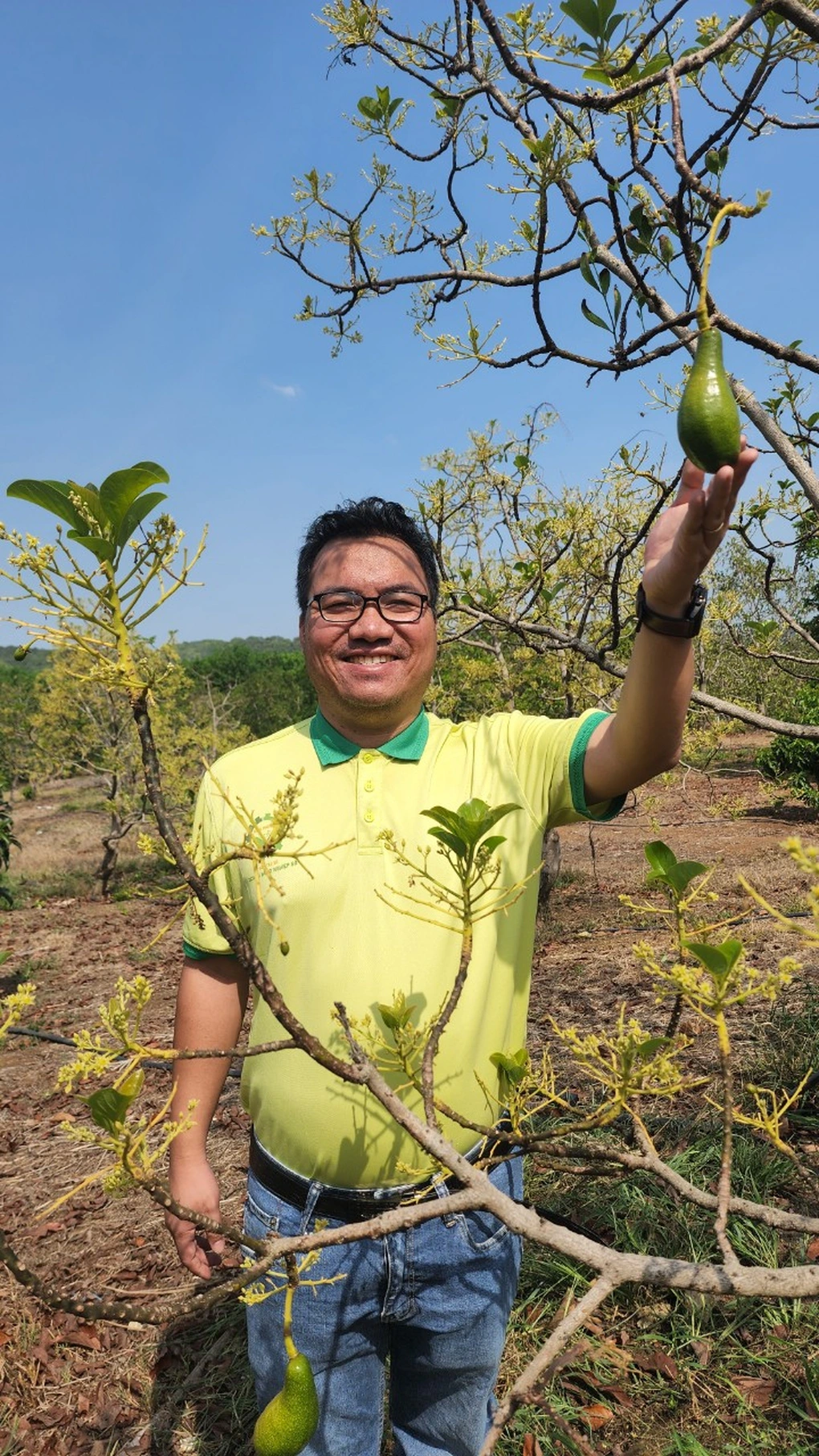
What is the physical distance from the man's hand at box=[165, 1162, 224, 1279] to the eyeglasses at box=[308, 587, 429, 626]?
1.33m

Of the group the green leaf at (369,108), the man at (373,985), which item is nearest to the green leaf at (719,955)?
the man at (373,985)

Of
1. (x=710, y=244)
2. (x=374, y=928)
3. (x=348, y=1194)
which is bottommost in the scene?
(x=348, y=1194)

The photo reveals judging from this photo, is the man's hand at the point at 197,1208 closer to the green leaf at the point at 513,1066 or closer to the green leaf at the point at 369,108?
the green leaf at the point at 513,1066

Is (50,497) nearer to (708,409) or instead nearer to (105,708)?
(708,409)

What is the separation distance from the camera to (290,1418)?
981 millimetres

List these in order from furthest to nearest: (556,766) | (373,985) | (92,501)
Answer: (556,766) → (373,985) → (92,501)

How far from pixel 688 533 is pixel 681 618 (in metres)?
0.20

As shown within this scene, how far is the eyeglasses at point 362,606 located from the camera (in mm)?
1859

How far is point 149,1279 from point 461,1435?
7.34 feet

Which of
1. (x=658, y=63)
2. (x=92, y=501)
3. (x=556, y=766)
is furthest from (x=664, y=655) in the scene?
(x=658, y=63)

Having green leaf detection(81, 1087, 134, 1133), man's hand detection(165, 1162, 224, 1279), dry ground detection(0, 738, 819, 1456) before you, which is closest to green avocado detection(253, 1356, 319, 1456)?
dry ground detection(0, 738, 819, 1456)

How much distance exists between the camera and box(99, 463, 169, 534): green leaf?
0.90 metres

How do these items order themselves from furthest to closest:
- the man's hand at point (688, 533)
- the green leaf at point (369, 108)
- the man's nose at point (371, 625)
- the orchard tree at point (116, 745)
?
the orchard tree at point (116, 745), the green leaf at point (369, 108), the man's nose at point (371, 625), the man's hand at point (688, 533)

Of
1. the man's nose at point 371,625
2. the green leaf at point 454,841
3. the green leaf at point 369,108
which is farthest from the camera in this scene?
the green leaf at point 369,108
